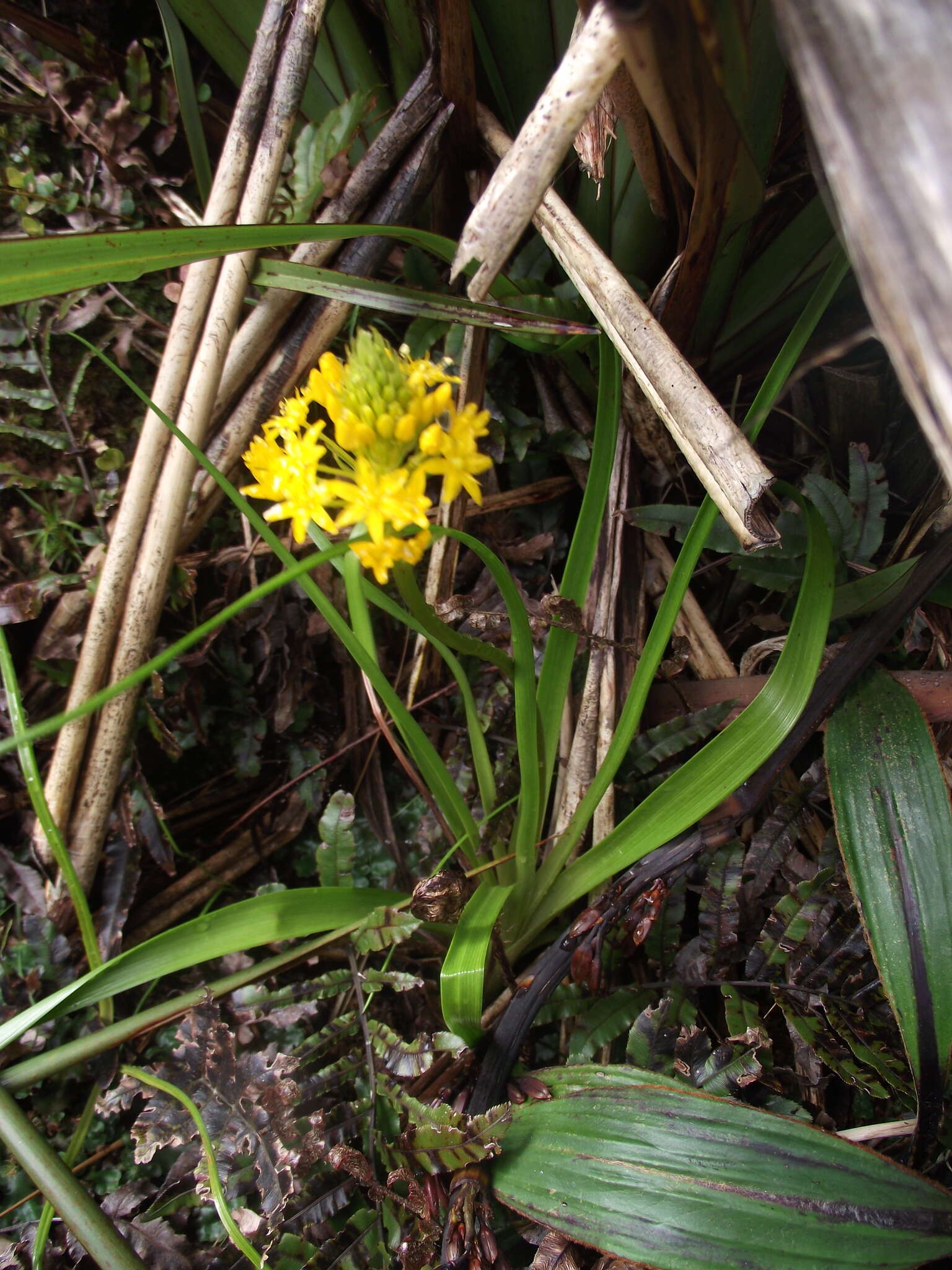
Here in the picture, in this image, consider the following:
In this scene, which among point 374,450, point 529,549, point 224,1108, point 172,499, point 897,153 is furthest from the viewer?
point 529,549

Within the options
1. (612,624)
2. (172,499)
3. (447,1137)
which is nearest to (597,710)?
(612,624)

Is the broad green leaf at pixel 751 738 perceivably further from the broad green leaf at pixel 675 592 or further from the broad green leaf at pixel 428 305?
the broad green leaf at pixel 428 305

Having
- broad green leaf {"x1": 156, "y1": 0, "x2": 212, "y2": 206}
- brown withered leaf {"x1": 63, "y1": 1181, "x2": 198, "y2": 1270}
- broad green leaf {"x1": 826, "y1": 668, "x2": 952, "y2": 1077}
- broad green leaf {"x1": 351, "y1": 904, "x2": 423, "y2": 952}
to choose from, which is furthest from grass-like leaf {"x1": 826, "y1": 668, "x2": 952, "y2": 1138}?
broad green leaf {"x1": 156, "y1": 0, "x2": 212, "y2": 206}

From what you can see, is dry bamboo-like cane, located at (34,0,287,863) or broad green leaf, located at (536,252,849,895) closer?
broad green leaf, located at (536,252,849,895)

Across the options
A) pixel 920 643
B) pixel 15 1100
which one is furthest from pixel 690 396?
pixel 15 1100

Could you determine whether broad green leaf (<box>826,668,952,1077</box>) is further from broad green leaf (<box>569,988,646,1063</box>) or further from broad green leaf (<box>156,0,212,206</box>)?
broad green leaf (<box>156,0,212,206</box>)

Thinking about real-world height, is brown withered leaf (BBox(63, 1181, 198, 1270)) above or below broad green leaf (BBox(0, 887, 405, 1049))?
below

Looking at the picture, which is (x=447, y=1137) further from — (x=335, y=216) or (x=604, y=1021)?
(x=335, y=216)
